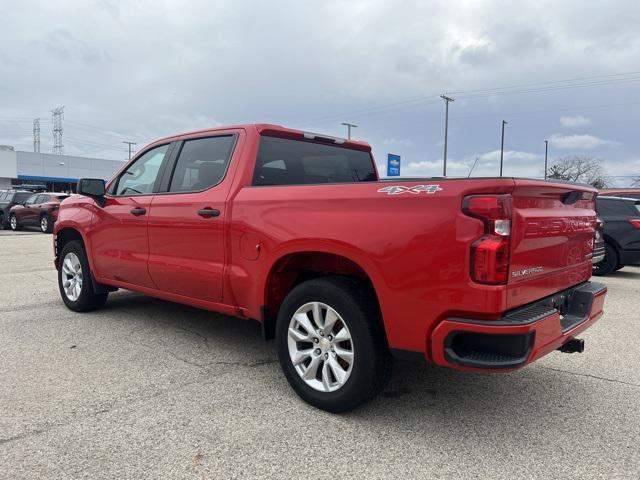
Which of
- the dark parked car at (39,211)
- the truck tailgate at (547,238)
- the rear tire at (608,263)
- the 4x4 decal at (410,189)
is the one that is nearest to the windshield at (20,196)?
the dark parked car at (39,211)

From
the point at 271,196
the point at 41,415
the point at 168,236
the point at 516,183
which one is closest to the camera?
the point at 516,183

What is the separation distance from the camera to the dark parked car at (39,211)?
60.4ft

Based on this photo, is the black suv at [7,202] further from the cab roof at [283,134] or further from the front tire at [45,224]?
the cab roof at [283,134]

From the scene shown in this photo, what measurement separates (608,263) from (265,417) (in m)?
8.84

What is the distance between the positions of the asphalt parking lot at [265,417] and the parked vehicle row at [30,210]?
605 inches

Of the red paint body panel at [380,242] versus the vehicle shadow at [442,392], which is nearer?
the red paint body panel at [380,242]

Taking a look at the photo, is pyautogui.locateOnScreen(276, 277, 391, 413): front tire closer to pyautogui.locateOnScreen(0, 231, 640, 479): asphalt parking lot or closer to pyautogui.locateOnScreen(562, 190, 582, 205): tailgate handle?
pyautogui.locateOnScreen(0, 231, 640, 479): asphalt parking lot

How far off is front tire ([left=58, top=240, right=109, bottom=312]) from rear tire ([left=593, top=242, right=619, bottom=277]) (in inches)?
340

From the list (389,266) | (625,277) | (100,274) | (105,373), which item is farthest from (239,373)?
(625,277)

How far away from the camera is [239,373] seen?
387 centimetres

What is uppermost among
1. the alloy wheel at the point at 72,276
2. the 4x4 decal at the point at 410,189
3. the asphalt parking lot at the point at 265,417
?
the 4x4 decal at the point at 410,189

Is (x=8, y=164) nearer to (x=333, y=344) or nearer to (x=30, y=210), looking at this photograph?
(x=30, y=210)

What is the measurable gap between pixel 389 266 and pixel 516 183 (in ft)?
2.60

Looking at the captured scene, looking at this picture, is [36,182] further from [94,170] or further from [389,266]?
[389,266]
